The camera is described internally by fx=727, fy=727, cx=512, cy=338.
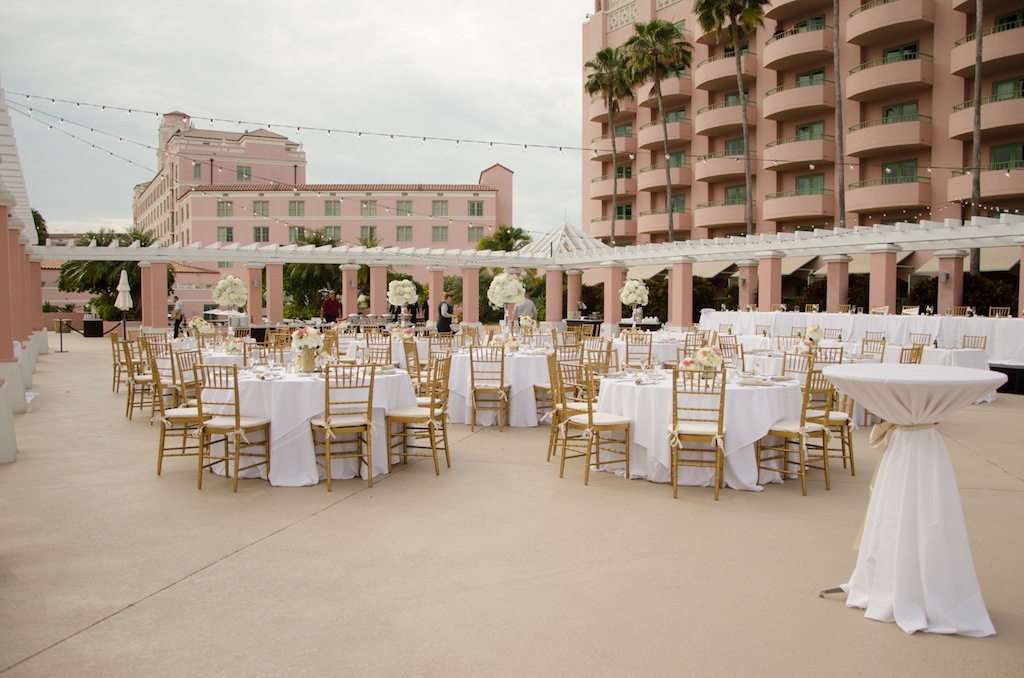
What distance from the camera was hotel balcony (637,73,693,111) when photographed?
38.0m

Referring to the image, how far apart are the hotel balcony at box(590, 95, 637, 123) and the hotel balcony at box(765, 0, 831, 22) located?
944 centimetres

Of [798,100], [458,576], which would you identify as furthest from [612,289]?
[458,576]

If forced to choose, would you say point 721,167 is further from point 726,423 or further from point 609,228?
point 726,423

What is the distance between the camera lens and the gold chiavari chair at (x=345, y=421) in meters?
6.48

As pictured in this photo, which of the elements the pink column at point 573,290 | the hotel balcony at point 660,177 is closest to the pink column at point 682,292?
the pink column at point 573,290

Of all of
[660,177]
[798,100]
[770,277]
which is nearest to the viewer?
[770,277]

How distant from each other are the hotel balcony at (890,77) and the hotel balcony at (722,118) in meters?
5.42

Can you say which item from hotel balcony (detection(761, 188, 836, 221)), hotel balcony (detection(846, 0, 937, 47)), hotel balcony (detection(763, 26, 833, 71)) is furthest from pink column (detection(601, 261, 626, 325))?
hotel balcony (detection(846, 0, 937, 47))

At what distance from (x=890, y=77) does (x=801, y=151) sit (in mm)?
4522

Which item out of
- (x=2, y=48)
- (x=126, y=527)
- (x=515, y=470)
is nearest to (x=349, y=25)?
(x=2, y=48)

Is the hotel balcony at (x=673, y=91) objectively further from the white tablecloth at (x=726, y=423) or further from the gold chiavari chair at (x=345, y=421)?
the gold chiavari chair at (x=345, y=421)

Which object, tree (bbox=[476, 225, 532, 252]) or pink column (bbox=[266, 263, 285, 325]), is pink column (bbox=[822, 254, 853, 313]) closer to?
pink column (bbox=[266, 263, 285, 325])

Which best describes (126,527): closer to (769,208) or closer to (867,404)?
(867,404)

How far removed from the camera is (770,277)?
20.9 m
